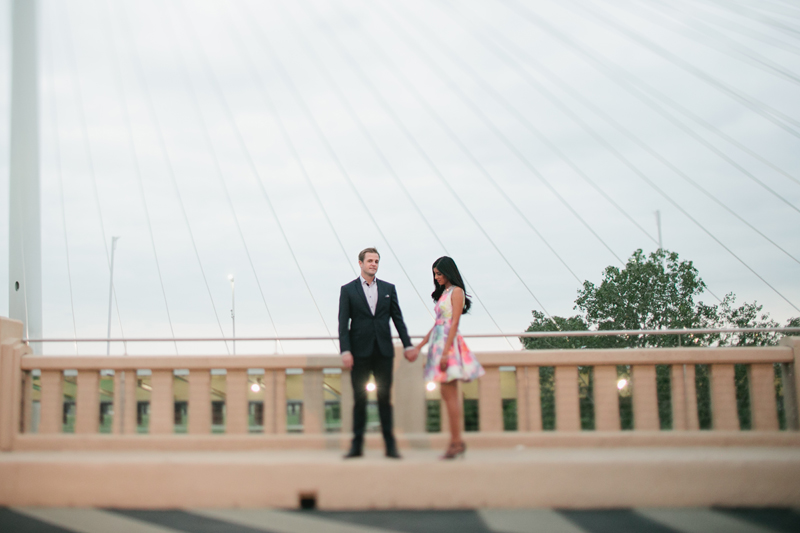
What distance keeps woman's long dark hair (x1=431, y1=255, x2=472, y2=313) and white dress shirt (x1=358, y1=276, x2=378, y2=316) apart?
1.65 ft

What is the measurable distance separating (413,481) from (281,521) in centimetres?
95

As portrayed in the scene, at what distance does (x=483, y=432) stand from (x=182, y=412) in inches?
104

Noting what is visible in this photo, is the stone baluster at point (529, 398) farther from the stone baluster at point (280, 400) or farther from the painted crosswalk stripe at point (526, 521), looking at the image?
the stone baluster at point (280, 400)

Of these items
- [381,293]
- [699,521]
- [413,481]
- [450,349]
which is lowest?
[699,521]

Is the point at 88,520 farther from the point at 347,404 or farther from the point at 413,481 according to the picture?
the point at 413,481

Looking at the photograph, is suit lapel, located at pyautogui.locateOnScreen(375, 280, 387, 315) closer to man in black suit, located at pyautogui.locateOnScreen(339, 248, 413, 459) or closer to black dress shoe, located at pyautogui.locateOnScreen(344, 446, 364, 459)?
man in black suit, located at pyautogui.locateOnScreen(339, 248, 413, 459)

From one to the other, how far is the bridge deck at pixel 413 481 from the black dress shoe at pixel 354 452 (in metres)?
0.16

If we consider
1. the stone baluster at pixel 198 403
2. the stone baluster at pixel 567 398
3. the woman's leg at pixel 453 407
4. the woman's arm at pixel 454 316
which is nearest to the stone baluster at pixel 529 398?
the stone baluster at pixel 567 398

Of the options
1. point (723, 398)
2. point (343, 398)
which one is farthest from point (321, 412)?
point (723, 398)

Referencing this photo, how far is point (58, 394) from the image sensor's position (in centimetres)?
565

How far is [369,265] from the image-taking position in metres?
5.45

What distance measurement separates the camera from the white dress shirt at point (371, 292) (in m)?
5.40

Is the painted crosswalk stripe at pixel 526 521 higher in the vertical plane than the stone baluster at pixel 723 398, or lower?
lower

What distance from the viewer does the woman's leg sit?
16.4 ft
